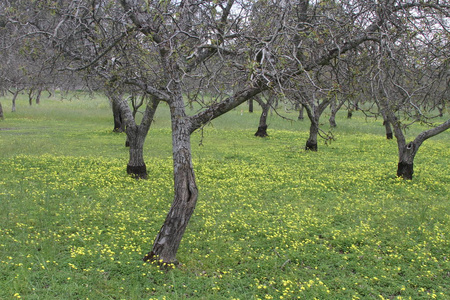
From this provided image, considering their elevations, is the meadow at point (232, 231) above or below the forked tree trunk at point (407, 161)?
below

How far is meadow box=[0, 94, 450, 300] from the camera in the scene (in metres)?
6.31

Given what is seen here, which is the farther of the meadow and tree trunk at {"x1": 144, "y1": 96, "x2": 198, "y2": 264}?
tree trunk at {"x1": 144, "y1": 96, "x2": 198, "y2": 264}

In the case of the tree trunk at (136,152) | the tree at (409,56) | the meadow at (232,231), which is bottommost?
the meadow at (232,231)

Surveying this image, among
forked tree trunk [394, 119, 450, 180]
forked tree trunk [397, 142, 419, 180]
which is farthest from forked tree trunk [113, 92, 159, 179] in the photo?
forked tree trunk [397, 142, 419, 180]

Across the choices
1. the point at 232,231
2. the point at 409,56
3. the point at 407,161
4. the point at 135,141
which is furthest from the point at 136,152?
the point at 407,161

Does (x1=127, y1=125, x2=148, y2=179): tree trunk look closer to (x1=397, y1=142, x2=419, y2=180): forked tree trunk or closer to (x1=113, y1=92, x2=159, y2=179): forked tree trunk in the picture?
(x1=113, y1=92, x2=159, y2=179): forked tree trunk

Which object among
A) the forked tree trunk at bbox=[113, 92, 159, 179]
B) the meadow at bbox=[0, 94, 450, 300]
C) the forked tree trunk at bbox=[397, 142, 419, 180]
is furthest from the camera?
the forked tree trunk at bbox=[397, 142, 419, 180]

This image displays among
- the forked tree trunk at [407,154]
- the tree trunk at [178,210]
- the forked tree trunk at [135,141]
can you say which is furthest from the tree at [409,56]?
the forked tree trunk at [135,141]

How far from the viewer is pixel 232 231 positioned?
857 centimetres

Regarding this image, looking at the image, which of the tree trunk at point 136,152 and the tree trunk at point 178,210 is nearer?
the tree trunk at point 178,210

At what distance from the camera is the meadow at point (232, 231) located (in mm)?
6312

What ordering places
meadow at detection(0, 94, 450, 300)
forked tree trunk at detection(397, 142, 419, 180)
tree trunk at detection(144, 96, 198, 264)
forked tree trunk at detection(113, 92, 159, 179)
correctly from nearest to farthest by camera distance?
meadow at detection(0, 94, 450, 300), tree trunk at detection(144, 96, 198, 264), forked tree trunk at detection(113, 92, 159, 179), forked tree trunk at detection(397, 142, 419, 180)

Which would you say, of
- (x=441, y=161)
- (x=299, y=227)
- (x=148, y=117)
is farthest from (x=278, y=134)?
(x=299, y=227)

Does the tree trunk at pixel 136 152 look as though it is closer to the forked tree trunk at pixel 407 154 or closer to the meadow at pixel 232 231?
the meadow at pixel 232 231
